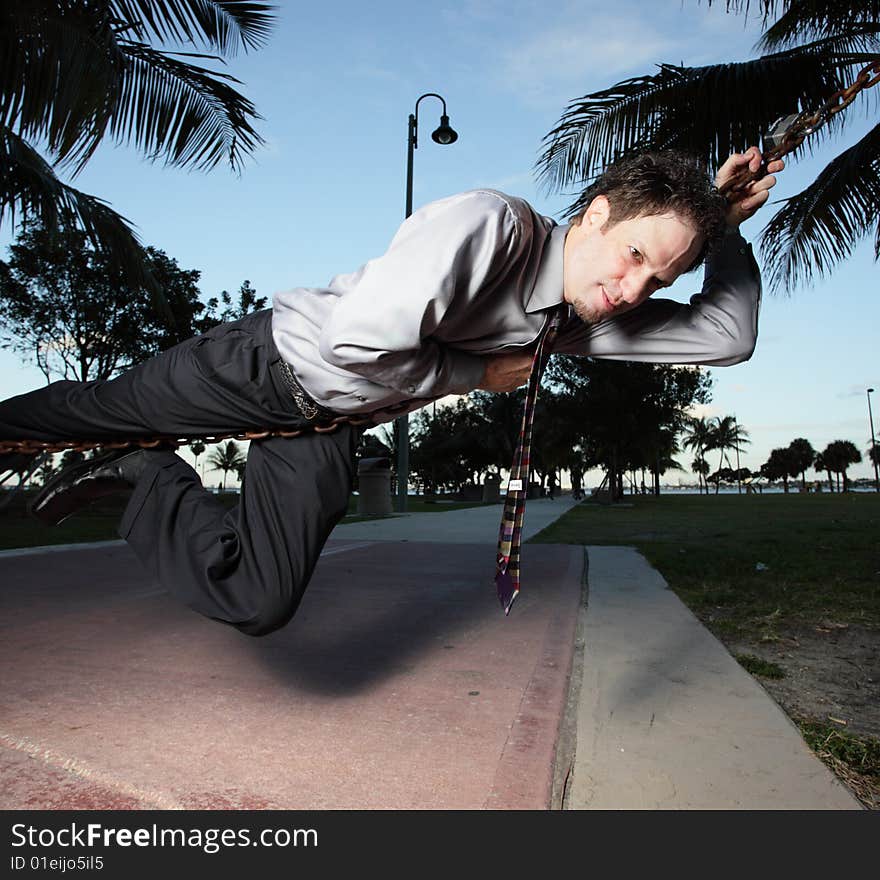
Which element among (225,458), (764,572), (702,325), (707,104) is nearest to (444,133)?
(707,104)

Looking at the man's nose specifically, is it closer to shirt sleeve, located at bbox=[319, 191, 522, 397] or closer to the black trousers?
shirt sleeve, located at bbox=[319, 191, 522, 397]

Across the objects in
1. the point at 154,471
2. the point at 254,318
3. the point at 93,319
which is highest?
the point at 93,319

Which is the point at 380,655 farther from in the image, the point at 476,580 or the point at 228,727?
the point at 476,580

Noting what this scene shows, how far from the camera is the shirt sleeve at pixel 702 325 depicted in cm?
236

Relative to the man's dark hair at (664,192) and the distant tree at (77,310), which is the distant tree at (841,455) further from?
the man's dark hair at (664,192)

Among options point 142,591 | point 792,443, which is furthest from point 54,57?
point 792,443

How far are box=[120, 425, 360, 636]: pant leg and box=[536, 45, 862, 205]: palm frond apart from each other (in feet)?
18.9

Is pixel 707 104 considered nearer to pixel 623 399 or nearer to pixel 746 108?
pixel 746 108

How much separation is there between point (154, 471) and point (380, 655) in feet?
4.65

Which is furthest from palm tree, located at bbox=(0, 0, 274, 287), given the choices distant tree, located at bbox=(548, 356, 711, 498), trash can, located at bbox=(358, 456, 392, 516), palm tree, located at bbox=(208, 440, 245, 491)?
palm tree, located at bbox=(208, 440, 245, 491)

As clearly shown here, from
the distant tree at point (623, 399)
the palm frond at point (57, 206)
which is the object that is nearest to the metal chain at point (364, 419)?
the palm frond at point (57, 206)

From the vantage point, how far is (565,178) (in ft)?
23.5

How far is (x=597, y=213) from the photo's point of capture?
1906 mm
